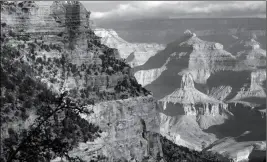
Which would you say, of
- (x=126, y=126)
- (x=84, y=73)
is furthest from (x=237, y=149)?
(x=84, y=73)

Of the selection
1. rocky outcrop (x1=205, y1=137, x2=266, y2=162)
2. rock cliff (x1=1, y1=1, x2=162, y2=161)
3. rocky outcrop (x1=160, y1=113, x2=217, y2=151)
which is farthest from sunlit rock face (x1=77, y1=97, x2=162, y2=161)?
rocky outcrop (x1=160, y1=113, x2=217, y2=151)

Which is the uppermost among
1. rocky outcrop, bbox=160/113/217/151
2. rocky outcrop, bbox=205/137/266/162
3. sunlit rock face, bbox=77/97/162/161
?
sunlit rock face, bbox=77/97/162/161

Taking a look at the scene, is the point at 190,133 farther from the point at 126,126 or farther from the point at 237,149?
the point at 126,126

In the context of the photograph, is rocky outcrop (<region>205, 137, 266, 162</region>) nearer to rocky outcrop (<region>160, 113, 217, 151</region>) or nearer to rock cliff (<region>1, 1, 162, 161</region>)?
rocky outcrop (<region>160, 113, 217, 151</region>)

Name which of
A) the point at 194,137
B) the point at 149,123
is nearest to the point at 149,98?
the point at 149,123

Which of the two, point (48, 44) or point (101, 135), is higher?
point (48, 44)

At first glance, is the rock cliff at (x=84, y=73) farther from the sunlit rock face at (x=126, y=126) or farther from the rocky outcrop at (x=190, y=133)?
the rocky outcrop at (x=190, y=133)

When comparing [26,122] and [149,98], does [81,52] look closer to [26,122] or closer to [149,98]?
[149,98]

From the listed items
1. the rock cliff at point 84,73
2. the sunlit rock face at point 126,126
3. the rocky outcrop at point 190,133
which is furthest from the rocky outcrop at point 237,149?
the rock cliff at point 84,73
